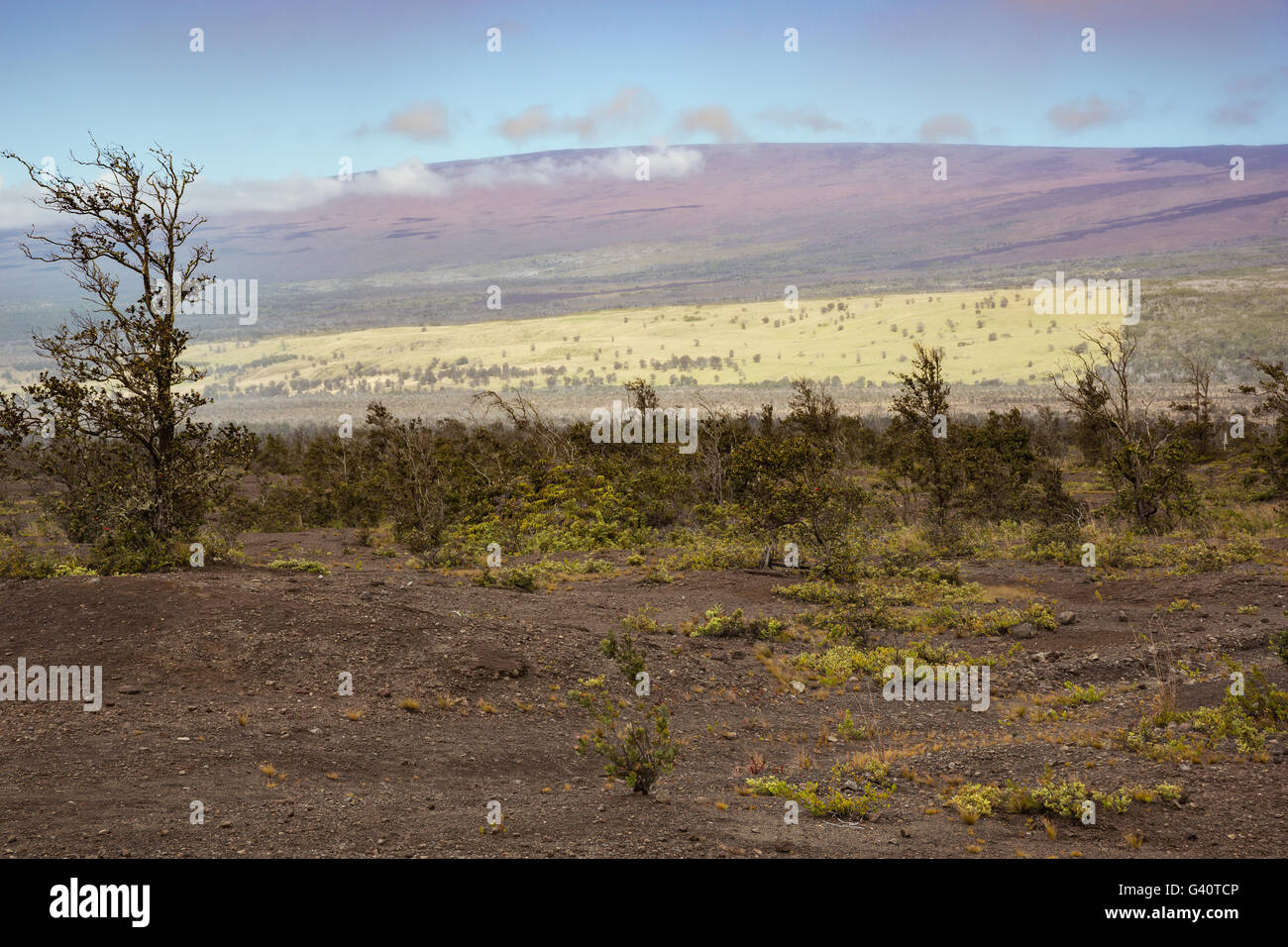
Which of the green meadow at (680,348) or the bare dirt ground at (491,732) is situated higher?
the green meadow at (680,348)

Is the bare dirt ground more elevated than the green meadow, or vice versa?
the green meadow

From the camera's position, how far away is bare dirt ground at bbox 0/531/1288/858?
18.4ft

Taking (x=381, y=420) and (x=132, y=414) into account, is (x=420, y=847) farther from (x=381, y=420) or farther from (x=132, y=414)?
(x=381, y=420)

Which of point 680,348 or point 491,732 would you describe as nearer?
point 491,732

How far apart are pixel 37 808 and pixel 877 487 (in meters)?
23.3

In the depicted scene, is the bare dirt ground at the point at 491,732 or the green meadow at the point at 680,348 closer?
the bare dirt ground at the point at 491,732

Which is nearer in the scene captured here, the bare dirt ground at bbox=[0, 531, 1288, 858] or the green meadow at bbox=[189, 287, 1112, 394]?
the bare dirt ground at bbox=[0, 531, 1288, 858]

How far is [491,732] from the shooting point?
8141 millimetres

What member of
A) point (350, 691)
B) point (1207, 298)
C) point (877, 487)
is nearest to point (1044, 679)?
point (350, 691)

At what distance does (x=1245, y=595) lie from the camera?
11914mm

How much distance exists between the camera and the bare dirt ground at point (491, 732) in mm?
5609

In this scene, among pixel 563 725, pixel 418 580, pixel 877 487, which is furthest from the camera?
pixel 877 487

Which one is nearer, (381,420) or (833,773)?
(833,773)

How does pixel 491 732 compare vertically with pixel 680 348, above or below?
below
